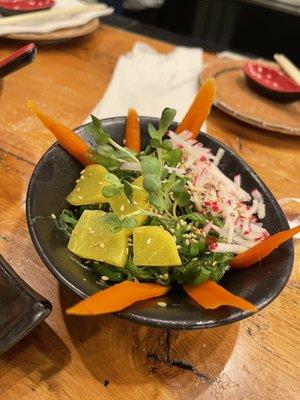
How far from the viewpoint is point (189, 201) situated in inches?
36.2

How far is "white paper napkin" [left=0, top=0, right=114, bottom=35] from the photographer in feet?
5.17

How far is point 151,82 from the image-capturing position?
1.62 m

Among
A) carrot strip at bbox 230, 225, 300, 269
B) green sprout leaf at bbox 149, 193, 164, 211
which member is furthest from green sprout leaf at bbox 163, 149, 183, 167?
carrot strip at bbox 230, 225, 300, 269

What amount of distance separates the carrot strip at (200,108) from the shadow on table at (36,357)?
1.80 feet

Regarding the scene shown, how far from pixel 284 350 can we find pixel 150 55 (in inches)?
49.1

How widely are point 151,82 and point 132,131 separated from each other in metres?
0.62

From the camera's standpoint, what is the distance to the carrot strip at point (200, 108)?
1041 millimetres

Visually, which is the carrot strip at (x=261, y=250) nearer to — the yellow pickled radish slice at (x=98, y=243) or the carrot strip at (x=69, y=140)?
the yellow pickled radish slice at (x=98, y=243)

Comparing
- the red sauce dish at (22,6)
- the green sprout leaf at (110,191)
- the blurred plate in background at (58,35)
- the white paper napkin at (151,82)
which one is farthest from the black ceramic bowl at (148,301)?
the red sauce dish at (22,6)

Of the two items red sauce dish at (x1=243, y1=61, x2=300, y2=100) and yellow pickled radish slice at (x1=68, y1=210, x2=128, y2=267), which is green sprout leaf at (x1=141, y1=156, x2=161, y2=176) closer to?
yellow pickled radish slice at (x1=68, y1=210, x2=128, y2=267)

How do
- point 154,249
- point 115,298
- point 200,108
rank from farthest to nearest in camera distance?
point 200,108, point 154,249, point 115,298

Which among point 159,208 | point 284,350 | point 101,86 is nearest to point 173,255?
point 159,208

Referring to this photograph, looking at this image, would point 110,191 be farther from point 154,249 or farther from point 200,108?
point 200,108

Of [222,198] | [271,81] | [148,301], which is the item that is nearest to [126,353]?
[148,301]
